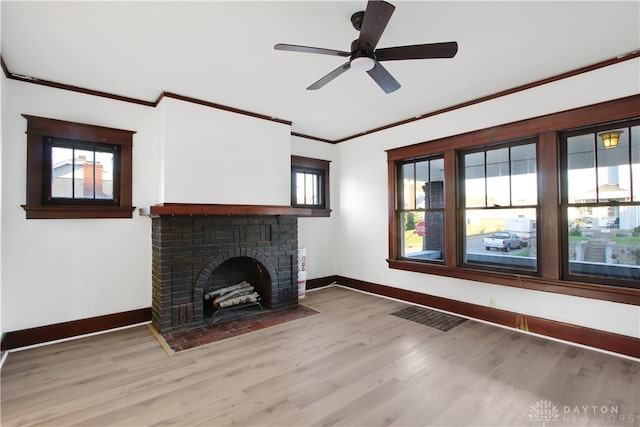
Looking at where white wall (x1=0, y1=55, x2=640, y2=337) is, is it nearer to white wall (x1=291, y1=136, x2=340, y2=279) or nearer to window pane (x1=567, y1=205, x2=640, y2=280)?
window pane (x1=567, y1=205, x2=640, y2=280)

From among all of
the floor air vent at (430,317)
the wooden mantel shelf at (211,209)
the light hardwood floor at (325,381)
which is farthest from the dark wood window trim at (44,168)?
the floor air vent at (430,317)

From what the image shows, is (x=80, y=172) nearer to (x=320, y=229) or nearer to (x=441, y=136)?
(x=320, y=229)

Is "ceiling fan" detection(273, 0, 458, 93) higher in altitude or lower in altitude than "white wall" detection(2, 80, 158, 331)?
Answer: higher

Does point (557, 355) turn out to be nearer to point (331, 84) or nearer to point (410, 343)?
point (410, 343)

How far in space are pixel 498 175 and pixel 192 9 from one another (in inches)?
148

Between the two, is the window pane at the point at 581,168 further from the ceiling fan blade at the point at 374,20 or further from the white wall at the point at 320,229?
the white wall at the point at 320,229

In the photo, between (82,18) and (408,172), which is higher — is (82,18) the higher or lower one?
the higher one

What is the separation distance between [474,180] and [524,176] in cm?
58

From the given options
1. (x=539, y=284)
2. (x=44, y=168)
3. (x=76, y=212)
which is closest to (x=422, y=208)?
(x=539, y=284)

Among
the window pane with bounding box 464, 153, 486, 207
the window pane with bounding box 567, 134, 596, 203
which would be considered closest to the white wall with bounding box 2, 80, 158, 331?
the window pane with bounding box 464, 153, 486, 207

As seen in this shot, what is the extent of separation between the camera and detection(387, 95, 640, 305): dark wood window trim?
9.35 feet

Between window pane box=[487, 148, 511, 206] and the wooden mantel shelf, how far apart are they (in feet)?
8.78

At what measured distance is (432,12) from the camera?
7.03 feet

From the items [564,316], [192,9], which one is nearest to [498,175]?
[564,316]
